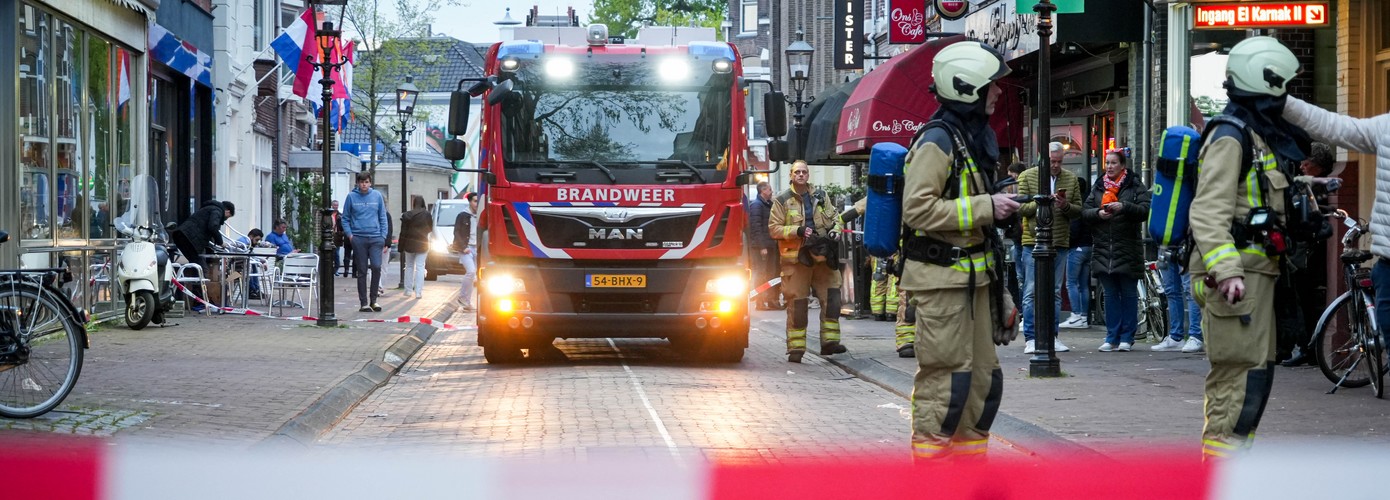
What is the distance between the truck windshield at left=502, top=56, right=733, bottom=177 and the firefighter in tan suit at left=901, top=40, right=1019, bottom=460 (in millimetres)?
7446

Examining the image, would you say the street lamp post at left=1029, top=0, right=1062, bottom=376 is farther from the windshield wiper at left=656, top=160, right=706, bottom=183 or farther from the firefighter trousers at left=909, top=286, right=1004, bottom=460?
the firefighter trousers at left=909, top=286, right=1004, bottom=460

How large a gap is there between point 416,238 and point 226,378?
1405cm

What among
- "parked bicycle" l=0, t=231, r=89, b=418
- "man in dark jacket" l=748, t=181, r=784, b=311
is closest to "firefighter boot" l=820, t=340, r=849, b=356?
"man in dark jacket" l=748, t=181, r=784, b=311

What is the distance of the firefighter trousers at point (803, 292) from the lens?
14.7 m

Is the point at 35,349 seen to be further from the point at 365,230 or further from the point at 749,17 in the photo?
the point at 749,17

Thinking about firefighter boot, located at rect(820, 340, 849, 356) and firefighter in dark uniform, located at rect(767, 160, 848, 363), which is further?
firefighter boot, located at rect(820, 340, 849, 356)

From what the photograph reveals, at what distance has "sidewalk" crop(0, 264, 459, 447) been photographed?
357 inches

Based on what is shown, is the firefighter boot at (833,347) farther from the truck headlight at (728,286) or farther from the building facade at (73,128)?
the building facade at (73,128)

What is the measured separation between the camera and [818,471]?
13.7 feet

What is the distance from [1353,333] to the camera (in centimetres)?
1047

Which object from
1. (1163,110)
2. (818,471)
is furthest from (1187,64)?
(818,471)

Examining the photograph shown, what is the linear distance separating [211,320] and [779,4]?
34.3 meters

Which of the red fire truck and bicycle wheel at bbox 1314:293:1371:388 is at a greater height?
the red fire truck

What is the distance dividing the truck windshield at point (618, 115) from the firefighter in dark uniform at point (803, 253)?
105 centimetres
